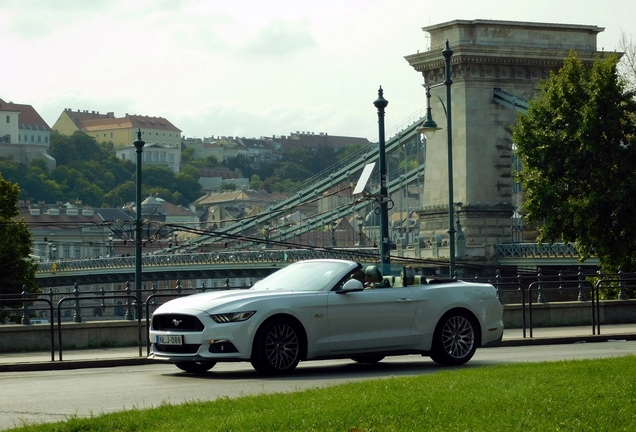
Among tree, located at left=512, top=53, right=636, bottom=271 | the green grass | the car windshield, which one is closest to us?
the green grass

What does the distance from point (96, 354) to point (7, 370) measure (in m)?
3.07

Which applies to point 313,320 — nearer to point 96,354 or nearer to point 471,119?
point 96,354

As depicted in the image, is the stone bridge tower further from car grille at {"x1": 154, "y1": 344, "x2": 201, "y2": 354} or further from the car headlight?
the car headlight

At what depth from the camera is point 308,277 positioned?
1552 cm

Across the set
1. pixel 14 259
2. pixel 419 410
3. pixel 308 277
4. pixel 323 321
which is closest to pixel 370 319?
pixel 323 321

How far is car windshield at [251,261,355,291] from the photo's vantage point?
50.3ft

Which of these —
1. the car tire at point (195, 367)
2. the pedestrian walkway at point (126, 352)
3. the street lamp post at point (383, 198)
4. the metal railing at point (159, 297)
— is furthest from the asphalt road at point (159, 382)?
the street lamp post at point (383, 198)

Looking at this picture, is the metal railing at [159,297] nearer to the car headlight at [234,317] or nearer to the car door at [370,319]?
the car headlight at [234,317]

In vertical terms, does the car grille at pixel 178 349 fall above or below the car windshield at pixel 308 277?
below

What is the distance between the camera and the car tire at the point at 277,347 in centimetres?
1455

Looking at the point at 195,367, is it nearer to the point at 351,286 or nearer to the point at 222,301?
the point at 222,301

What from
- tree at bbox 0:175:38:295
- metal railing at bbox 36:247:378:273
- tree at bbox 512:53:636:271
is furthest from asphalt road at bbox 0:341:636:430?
metal railing at bbox 36:247:378:273

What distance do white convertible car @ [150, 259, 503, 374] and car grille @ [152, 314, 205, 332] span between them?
0.04 feet

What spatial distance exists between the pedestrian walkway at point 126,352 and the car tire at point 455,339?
4.73 metres
